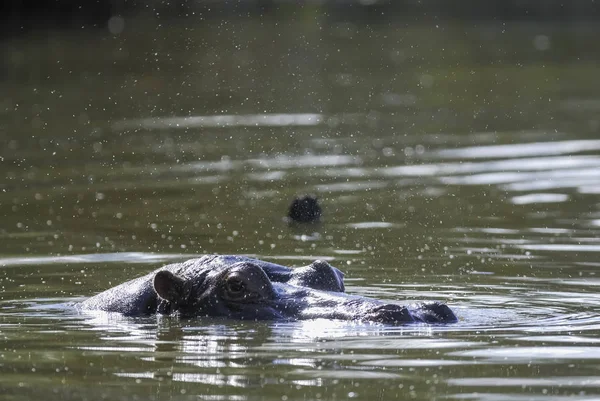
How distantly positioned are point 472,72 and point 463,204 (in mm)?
14878

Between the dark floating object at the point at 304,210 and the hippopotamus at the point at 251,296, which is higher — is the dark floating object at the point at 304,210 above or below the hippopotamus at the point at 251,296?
above

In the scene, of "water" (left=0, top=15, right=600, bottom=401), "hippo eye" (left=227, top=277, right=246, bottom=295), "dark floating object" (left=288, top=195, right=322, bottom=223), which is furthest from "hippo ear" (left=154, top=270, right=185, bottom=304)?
"dark floating object" (left=288, top=195, right=322, bottom=223)

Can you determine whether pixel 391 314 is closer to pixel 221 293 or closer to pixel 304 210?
pixel 221 293

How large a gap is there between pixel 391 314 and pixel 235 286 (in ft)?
3.61

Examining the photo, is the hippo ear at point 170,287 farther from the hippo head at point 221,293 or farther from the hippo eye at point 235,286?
the hippo eye at point 235,286

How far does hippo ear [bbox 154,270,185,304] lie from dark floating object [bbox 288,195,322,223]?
5.07 m

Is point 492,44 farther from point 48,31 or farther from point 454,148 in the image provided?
point 454,148

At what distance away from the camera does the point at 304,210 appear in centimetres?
1385

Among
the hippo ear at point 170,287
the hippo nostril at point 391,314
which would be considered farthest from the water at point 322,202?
the hippo ear at point 170,287

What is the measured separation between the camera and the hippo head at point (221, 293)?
335 inches

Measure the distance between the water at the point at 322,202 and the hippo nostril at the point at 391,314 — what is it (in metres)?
0.09

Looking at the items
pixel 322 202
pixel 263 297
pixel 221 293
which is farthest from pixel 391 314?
pixel 322 202

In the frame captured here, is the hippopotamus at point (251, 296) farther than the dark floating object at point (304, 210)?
No

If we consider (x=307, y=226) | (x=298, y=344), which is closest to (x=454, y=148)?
(x=307, y=226)
